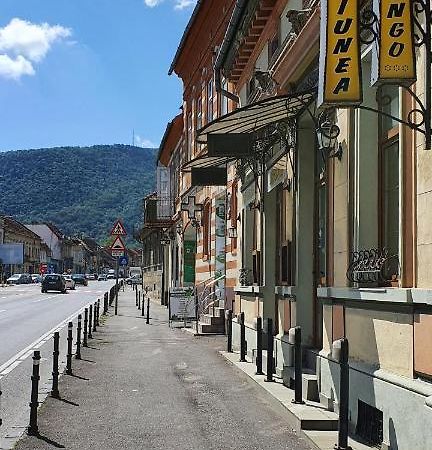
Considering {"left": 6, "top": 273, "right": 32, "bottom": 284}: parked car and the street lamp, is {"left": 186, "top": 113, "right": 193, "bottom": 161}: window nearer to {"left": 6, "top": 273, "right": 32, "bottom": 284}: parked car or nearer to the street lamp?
the street lamp

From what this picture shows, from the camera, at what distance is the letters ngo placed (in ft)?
21.1

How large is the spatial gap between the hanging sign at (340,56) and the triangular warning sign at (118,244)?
23625mm

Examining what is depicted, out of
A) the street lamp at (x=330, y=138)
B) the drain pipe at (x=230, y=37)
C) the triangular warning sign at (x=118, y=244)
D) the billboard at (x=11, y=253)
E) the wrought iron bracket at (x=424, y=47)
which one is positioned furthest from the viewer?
the billboard at (x=11, y=253)

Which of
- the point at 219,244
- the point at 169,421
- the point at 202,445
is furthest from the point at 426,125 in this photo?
the point at 219,244

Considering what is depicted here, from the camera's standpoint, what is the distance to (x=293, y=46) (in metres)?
11.5

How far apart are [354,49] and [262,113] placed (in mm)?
4551

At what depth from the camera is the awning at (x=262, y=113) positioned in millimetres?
10719

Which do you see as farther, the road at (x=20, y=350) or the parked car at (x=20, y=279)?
the parked car at (x=20, y=279)

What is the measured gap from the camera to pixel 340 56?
23.5 feet

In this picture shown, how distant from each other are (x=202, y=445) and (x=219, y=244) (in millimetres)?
16430

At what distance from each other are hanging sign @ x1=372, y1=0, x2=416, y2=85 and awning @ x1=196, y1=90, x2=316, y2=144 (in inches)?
148

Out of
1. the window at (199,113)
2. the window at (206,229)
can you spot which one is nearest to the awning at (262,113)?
the window at (206,229)

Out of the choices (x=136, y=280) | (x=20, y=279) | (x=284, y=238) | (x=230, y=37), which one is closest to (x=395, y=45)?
(x=284, y=238)

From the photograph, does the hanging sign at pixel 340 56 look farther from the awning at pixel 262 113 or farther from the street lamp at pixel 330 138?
the awning at pixel 262 113
